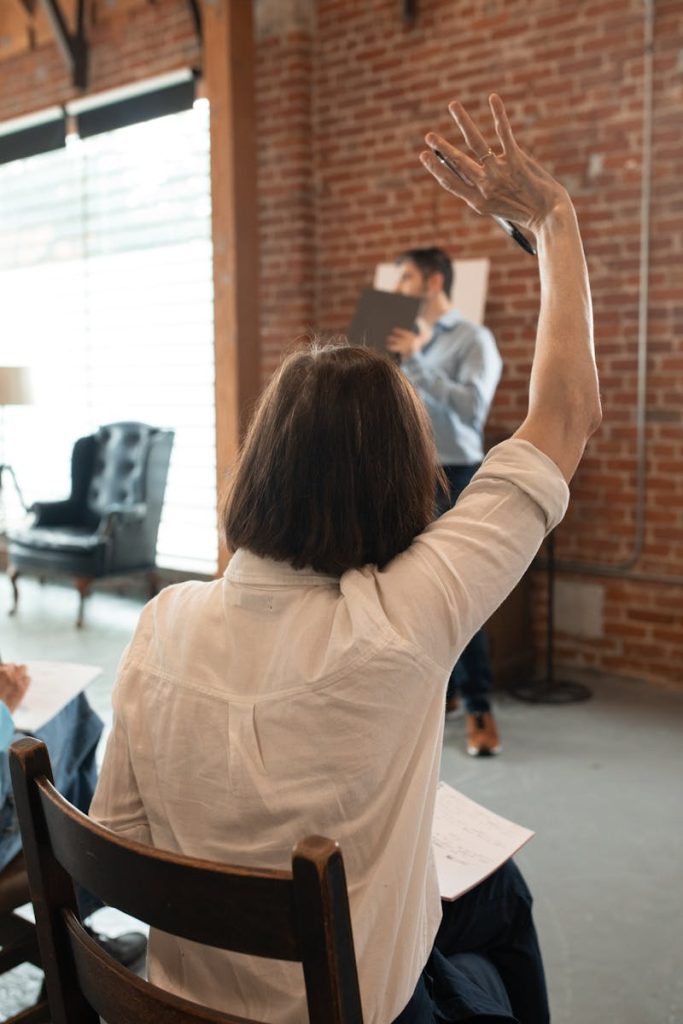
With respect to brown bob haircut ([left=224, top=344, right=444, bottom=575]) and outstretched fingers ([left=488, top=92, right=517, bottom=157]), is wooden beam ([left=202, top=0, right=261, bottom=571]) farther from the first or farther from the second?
brown bob haircut ([left=224, top=344, right=444, bottom=575])

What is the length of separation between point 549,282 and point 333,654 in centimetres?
54

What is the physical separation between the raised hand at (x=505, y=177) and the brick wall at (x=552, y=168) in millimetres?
2996

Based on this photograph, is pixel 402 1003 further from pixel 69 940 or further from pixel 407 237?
pixel 407 237

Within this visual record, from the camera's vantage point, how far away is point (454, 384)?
3.69 m

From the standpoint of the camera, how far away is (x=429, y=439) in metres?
1.06

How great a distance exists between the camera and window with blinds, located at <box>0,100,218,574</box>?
5887 millimetres

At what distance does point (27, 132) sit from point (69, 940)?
22.1 feet

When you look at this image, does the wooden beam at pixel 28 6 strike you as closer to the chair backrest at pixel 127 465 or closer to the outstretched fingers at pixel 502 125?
the chair backrest at pixel 127 465

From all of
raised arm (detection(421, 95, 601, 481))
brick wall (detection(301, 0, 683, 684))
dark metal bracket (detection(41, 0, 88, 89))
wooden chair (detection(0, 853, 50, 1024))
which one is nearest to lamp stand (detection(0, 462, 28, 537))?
dark metal bracket (detection(41, 0, 88, 89))

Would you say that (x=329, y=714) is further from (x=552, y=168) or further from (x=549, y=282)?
(x=552, y=168)

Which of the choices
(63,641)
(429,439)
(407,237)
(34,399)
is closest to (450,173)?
(429,439)

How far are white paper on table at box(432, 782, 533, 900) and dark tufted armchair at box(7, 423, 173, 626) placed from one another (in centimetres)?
431

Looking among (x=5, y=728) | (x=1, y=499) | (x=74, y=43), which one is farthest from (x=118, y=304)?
(x=5, y=728)

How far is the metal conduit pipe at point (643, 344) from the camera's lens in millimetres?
3932
